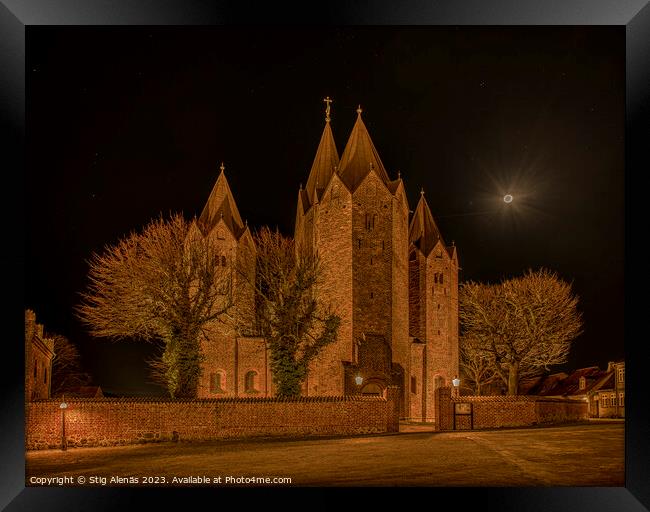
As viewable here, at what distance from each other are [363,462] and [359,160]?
1859 cm

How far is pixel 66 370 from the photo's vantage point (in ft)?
144

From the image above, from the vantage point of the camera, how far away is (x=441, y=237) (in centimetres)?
3712

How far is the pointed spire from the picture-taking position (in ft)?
119

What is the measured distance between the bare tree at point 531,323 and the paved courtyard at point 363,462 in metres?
9.28

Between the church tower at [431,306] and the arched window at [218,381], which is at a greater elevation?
the church tower at [431,306]

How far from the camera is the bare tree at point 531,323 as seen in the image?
2875cm

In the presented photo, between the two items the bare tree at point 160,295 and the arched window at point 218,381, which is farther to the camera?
the arched window at point 218,381

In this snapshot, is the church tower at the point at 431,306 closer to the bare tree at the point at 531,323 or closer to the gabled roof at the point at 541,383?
the bare tree at the point at 531,323

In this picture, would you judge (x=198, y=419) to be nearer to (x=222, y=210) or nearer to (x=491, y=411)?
(x=491, y=411)
